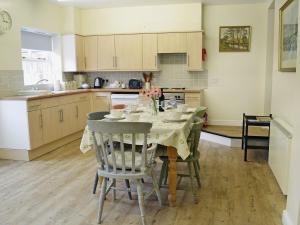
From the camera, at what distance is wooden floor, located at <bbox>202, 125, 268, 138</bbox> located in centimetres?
517

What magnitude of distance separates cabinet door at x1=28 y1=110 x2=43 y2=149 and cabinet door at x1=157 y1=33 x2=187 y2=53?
2.81 m

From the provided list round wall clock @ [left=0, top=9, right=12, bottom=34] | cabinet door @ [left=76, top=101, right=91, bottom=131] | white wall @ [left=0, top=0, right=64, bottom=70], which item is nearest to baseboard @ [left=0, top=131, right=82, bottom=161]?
cabinet door @ [left=76, top=101, right=91, bottom=131]

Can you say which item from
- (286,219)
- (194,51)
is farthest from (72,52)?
(286,219)

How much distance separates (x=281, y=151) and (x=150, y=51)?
3.69 meters

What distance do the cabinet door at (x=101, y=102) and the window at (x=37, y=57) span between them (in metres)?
1.03

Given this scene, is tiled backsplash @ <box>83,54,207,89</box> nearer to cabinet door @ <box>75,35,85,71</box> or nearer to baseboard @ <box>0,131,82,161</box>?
cabinet door @ <box>75,35,85,71</box>

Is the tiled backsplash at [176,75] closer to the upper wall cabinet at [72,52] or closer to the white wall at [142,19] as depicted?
the white wall at [142,19]

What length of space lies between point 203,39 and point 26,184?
446 centimetres

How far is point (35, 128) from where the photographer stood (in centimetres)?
449

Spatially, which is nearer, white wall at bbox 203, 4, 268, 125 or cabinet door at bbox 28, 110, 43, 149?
cabinet door at bbox 28, 110, 43, 149

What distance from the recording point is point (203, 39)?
629 centimetres

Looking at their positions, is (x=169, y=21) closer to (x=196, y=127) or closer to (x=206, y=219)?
(x=196, y=127)

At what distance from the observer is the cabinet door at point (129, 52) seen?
625 cm

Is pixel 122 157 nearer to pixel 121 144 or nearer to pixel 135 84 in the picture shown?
pixel 121 144
